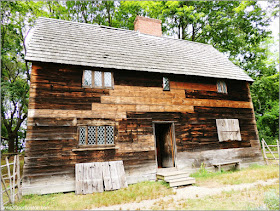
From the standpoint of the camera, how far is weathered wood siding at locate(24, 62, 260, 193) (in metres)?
7.45

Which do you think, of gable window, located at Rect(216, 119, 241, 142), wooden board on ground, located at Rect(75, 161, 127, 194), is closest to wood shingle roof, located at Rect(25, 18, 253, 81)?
gable window, located at Rect(216, 119, 241, 142)

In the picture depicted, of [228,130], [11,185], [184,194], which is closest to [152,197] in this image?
[184,194]

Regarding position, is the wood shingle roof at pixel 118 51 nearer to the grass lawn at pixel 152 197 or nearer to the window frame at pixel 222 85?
the window frame at pixel 222 85

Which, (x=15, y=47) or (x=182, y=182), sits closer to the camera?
(x=182, y=182)

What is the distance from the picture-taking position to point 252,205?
4930 mm

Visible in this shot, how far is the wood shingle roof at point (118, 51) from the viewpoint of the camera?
8594 mm

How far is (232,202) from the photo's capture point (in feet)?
17.4

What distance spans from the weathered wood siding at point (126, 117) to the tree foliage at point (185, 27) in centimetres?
937

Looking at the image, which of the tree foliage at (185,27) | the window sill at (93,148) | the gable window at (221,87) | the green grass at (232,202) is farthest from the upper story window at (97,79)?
the tree foliage at (185,27)

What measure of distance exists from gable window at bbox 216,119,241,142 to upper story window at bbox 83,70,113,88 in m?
6.74

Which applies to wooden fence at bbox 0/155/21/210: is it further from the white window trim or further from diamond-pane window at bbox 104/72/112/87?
the white window trim

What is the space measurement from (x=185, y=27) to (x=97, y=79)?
51.3ft

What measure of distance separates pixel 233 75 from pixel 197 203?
29.7ft

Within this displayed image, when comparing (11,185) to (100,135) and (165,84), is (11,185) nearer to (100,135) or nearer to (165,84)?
(100,135)
